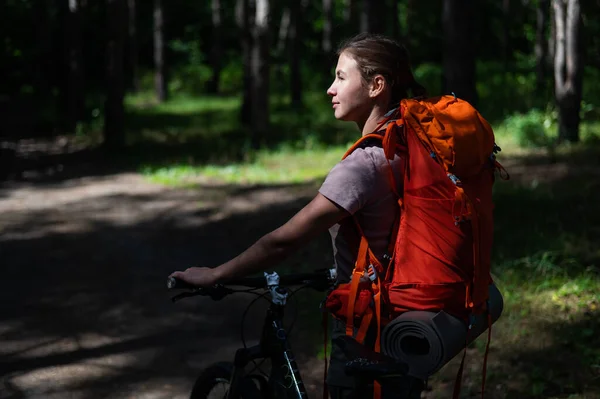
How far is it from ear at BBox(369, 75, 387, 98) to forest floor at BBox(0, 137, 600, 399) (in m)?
0.99

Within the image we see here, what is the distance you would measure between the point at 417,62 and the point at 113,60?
2543 centimetres

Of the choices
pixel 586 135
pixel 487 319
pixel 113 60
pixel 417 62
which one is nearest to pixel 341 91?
pixel 487 319

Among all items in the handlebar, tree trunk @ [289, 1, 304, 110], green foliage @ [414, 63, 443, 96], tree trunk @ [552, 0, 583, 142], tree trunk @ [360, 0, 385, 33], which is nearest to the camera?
the handlebar

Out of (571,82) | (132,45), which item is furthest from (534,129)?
(132,45)

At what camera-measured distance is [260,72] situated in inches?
750

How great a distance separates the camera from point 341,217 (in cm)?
308

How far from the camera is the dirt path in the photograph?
6.64 metres

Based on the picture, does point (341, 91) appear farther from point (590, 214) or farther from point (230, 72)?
point (230, 72)

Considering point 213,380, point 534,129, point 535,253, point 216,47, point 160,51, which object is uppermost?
point 216,47

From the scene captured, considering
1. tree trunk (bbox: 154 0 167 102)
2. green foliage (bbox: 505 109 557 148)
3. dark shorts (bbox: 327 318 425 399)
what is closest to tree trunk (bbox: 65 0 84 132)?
tree trunk (bbox: 154 0 167 102)

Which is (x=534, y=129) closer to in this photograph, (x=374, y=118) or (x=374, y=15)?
(x=374, y=15)

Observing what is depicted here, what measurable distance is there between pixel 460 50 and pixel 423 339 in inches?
454

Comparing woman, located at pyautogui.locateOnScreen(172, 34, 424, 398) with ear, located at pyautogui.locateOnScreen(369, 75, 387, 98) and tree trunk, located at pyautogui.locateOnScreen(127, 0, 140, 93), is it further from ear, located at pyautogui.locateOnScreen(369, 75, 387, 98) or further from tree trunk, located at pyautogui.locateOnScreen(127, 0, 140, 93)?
tree trunk, located at pyautogui.locateOnScreen(127, 0, 140, 93)

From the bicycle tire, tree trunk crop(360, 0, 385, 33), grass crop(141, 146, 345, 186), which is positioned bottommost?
grass crop(141, 146, 345, 186)
